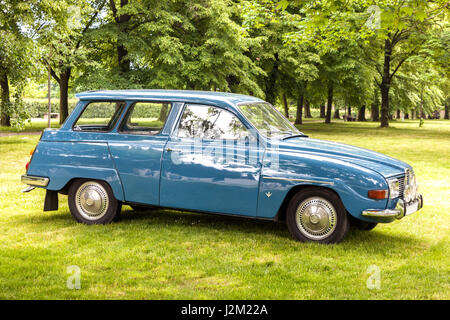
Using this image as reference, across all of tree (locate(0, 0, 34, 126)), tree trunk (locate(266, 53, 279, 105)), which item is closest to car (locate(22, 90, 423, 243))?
tree (locate(0, 0, 34, 126))

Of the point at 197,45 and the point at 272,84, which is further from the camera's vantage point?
the point at 272,84

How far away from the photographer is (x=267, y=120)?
725 cm

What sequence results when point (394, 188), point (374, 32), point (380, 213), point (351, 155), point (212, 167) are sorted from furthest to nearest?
point (374, 32) < point (212, 167) < point (351, 155) < point (394, 188) < point (380, 213)

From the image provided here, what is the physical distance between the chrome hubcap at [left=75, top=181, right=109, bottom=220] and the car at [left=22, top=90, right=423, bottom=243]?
1 cm

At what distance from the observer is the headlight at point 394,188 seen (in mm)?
6239

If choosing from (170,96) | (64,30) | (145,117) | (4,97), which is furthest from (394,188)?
(64,30)

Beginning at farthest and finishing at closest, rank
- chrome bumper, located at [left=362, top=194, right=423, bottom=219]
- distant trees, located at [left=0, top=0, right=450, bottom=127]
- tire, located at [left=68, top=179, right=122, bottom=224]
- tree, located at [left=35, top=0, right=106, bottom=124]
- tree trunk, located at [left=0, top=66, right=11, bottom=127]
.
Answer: tree, located at [left=35, top=0, right=106, bottom=124] → distant trees, located at [left=0, top=0, right=450, bottom=127] → tree trunk, located at [left=0, top=66, right=11, bottom=127] → tire, located at [left=68, top=179, right=122, bottom=224] → chrome bumper, located at [left=362, top=194, right=423, bottom=219]

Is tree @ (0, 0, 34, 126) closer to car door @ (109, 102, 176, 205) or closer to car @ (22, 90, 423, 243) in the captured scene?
car @ (22, 90, 423, 243)

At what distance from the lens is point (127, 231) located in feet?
23.6

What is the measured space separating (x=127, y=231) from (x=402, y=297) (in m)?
3.72

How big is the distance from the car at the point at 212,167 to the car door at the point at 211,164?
13mm

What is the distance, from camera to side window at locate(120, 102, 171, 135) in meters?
7.34

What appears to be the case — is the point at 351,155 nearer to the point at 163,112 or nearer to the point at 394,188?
the point at 394,188

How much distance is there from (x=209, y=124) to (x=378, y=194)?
2315 mm
